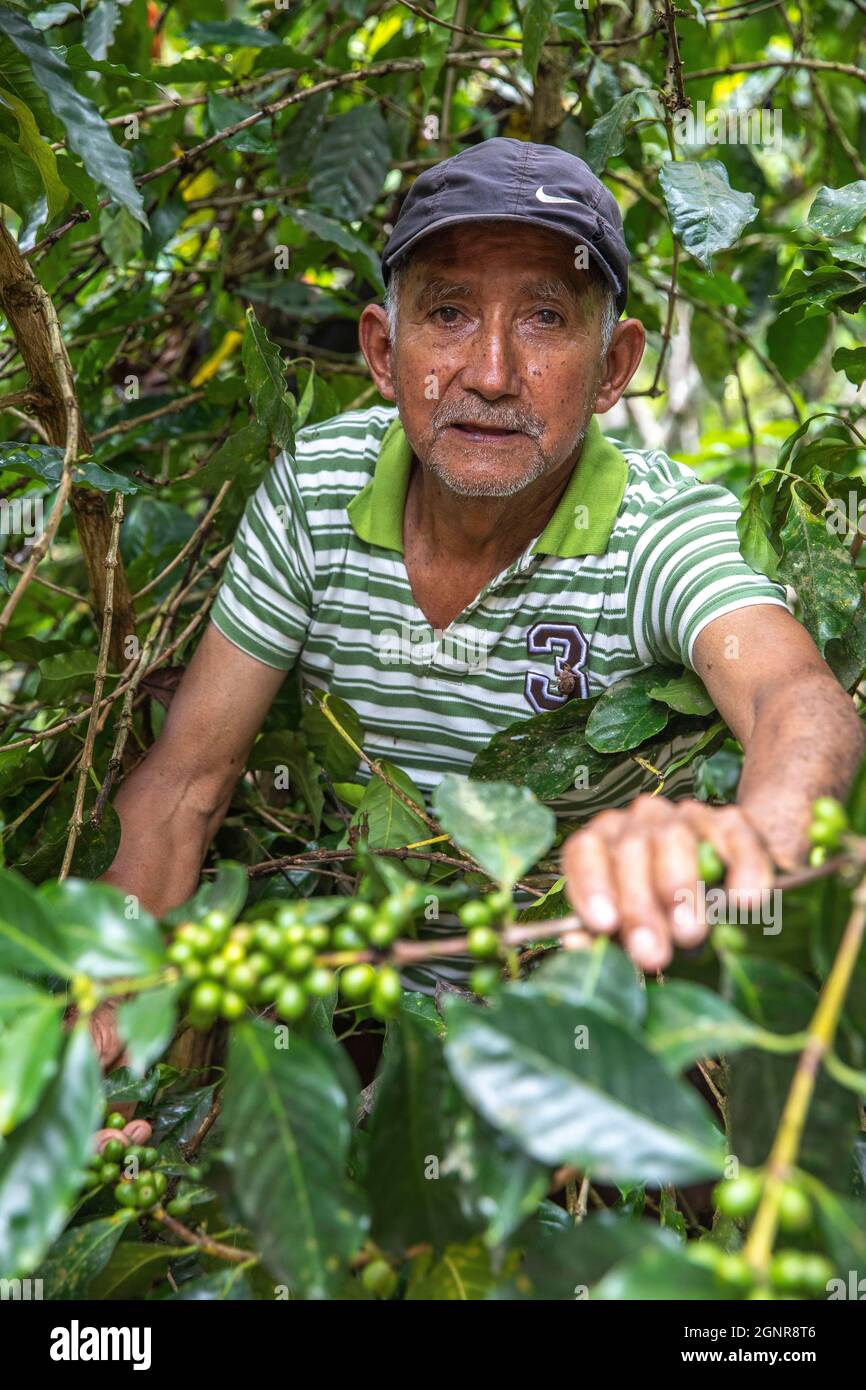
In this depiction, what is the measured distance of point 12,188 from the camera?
1.37 metres

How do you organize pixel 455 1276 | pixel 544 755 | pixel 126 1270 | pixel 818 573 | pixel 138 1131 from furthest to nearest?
pixel 544 755 < pixel 818 573 < pixel 138 1131 < pixel 126 1270 < pixel 455 1276

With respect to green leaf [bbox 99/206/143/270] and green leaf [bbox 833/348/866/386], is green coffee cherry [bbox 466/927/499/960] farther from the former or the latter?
green leaf [bbox 99/206/143/270]

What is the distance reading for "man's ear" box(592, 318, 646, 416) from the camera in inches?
70.2

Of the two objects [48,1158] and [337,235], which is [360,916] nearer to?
[48,1158]

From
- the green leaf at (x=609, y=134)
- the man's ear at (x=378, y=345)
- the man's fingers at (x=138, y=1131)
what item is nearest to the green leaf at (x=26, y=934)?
the man's fingers at (x=138, y=1131)

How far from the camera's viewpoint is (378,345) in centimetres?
186

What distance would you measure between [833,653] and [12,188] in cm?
104

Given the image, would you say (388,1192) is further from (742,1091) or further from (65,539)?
(65,539)

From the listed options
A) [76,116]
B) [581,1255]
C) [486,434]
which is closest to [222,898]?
[581,1255]

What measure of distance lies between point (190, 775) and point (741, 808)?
39.7 inches

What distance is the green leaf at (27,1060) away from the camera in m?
0.61

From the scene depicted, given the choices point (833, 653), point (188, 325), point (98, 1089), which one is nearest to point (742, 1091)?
point (98, 1089)

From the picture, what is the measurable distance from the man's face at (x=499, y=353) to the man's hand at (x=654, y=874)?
89 centimetres

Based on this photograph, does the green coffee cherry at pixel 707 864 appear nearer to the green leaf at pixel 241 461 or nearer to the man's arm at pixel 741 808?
the man's arm at pixel 741 808
